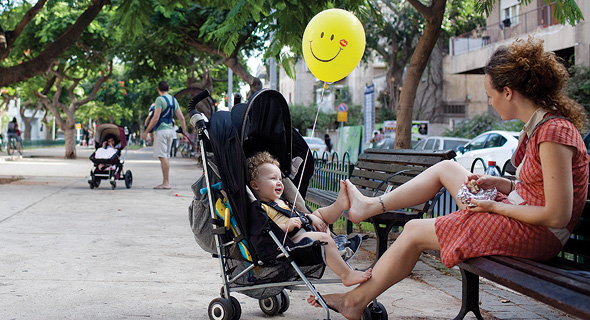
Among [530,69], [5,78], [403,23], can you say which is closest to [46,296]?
[530,69]

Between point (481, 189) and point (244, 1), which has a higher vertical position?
point (244, 1)

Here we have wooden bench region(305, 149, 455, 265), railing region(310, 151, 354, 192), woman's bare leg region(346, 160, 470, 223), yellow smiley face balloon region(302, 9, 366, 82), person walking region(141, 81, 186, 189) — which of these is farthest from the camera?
person walking region(141, 81, 186, 189)

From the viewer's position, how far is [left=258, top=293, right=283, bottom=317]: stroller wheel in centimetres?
423

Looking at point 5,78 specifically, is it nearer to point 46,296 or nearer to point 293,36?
point 293,36

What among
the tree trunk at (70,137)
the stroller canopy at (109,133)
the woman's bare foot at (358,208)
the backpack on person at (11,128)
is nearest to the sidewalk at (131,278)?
the woman's bare foot at (358,208)

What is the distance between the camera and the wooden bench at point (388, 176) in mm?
4871

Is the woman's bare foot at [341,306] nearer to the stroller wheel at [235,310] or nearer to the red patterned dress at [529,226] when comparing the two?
the stroller wheel at [235,310]

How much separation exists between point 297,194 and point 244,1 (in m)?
4.38

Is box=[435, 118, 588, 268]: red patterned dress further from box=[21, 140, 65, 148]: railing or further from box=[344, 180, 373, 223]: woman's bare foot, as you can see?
box=[21, 140, 65, 148]: railing

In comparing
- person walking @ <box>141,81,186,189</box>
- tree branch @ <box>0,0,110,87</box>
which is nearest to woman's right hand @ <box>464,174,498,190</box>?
person walking @ <box>141,81,186,189</box>

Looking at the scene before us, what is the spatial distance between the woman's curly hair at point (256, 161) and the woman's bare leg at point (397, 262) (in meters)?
0.93

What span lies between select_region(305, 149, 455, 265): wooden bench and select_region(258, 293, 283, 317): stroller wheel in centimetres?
89

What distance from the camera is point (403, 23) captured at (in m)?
38.8

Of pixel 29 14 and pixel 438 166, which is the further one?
pixel 29 14
